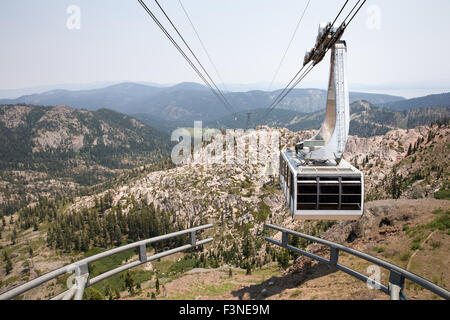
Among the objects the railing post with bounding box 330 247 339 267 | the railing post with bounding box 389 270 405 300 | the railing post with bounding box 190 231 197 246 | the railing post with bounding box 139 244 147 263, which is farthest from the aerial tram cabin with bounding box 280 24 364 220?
the railing post with bounding box 139 244 147 263

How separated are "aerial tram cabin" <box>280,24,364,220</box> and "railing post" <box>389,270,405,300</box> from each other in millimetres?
10255

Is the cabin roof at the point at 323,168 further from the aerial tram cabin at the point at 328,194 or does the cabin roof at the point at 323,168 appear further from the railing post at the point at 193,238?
the railing post at the point at 193,238

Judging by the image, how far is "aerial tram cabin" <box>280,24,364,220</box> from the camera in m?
14.7

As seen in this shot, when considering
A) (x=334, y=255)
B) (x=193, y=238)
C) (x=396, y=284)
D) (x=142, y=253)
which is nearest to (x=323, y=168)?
(x=334, y=255)

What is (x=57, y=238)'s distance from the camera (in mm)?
159250

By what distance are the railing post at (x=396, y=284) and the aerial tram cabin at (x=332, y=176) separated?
10.3 metres

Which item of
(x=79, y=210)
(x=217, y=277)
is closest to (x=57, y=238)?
(x=79, y=210)

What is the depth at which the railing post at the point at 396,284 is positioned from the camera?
4.35m

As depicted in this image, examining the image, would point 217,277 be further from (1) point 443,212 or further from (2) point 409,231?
(1) point 443,212

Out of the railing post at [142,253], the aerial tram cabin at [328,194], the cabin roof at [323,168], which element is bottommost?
the aerial tram cabin at [328,194]

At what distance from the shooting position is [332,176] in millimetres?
14773

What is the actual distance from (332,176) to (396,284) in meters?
10.8

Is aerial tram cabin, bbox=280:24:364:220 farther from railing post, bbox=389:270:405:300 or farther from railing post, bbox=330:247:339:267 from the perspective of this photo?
railing post, bbox=389:270:405:300

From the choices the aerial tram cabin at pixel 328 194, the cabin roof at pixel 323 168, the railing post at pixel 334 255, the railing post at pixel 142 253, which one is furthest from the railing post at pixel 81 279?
the cabin roof at pixel 323 168
